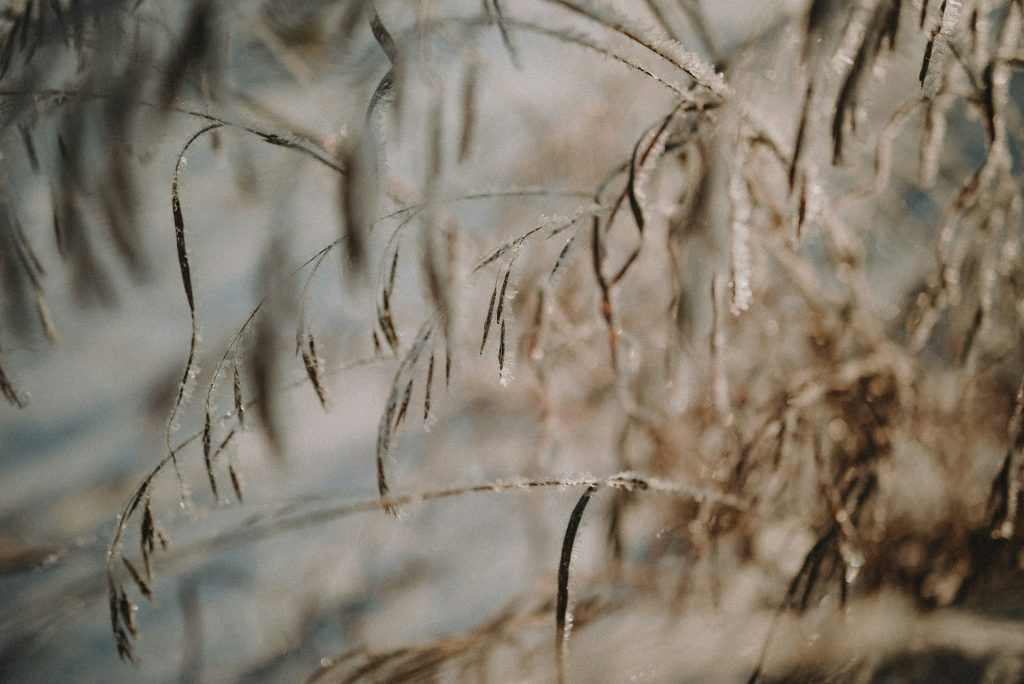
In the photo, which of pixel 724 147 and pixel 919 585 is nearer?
pixel 724 147

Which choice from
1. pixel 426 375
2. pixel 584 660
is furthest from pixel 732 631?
pixel 426 375

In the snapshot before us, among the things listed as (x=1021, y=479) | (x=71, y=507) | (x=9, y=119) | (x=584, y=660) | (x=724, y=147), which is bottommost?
(x=584, y=660)

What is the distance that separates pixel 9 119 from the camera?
0.41 metres

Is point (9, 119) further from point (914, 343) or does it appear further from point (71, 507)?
point (71, 507)

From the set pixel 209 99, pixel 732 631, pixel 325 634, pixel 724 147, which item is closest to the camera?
pixel 724 147

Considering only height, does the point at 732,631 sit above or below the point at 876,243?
below

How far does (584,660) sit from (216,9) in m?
0.70

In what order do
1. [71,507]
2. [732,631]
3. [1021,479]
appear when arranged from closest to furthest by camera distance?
[1021,479] < [732,631] < [71,507]

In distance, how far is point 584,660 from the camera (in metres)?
0.69

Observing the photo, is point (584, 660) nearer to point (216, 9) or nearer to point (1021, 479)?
point (1021, 479)

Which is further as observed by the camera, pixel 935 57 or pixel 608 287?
pixel 608 287

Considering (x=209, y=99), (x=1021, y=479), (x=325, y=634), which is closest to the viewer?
(x=209, y=99)

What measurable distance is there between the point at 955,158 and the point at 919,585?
68 cm

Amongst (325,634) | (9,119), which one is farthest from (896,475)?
(9,119)
